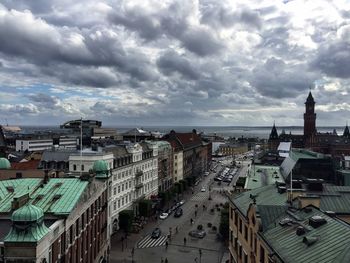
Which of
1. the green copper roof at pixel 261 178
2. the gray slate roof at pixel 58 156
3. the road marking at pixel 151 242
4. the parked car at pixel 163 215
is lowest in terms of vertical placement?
the road marking at pixel 151 242

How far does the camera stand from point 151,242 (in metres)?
76.6

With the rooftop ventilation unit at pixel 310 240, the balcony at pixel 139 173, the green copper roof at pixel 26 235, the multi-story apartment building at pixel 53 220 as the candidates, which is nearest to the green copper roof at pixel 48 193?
the multi-story apartment building at pixel 53 220

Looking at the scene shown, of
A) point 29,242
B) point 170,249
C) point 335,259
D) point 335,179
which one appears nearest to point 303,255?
point 335,259

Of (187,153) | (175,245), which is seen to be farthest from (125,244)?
(187,153)

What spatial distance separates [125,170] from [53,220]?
2109 inches

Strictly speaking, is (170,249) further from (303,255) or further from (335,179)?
(303,255)

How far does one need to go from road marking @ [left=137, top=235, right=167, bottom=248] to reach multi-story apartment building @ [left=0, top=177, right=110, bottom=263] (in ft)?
57.2

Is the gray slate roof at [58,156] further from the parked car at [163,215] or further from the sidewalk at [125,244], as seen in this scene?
the parked car at [163,215]

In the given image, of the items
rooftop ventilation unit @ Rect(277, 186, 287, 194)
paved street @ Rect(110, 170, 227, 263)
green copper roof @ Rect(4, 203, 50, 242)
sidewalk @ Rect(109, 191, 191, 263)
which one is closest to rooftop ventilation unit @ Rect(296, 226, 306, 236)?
rooftop ventilation unit @ Rect(277, 186, 287, 194)

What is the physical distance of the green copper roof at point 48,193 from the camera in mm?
38469

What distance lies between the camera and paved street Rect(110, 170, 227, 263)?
67.9 meters

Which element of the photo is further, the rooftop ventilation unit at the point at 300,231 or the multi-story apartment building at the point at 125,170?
the multi-story apartment building at the point at 125,170

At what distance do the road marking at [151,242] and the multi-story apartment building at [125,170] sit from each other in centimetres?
646

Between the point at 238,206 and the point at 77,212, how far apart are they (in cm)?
1885
